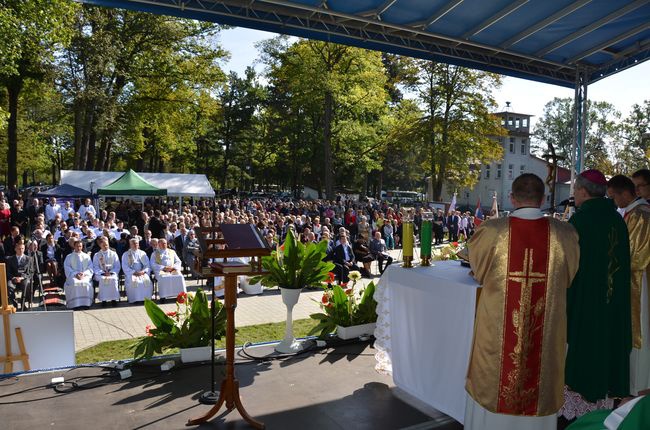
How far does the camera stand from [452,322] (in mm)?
4043

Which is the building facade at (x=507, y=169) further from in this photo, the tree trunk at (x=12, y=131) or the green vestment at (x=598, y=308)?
the green vestment at (x=598, y=308)

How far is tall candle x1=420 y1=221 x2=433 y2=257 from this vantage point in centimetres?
477

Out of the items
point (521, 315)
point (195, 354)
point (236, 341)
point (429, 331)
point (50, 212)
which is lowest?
point (236, 341)

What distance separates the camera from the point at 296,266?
605cm

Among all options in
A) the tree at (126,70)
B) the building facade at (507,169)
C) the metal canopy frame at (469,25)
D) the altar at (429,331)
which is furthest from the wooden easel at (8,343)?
the building facade at (507,169)

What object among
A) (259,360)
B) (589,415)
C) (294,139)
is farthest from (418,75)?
(589,415)

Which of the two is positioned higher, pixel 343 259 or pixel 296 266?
pixel 296 266

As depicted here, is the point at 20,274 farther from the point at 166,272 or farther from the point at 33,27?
the point at 33,27

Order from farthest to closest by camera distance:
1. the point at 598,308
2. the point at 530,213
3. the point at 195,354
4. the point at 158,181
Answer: the point at 158,181 < the point at 195,354 < the point at 598,308 < the point at 530,213

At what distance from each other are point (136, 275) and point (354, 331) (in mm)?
6323

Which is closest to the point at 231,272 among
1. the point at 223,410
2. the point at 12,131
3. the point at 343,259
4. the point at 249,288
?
the point at 223,410

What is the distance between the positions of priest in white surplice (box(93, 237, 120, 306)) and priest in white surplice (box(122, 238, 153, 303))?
21cm

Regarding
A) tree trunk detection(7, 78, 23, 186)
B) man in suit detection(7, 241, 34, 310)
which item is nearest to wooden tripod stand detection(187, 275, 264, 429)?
man in suit detection(7, 241, 34, 310)

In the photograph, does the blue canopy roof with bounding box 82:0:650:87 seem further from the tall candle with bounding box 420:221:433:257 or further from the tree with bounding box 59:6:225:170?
the tree with bounding box 59:6:225:170
